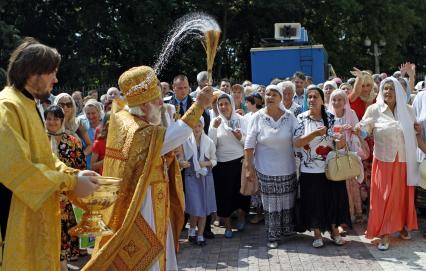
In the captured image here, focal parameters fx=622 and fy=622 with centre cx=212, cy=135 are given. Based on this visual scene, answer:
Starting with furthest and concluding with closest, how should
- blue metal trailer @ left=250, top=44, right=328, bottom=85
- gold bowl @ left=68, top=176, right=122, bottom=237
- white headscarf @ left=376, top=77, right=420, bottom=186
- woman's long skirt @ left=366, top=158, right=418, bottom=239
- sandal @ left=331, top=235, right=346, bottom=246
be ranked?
1. blue metal trailer @ left=250, top=44, right=328, bottom=85
2. sandal @ left=331, top=235, right=346, bottom=246
3. woman's long skirt @ left=366, top=158, right=418, bottom=239
4. white headscarf @ left=376, top=77, right=420, bottom=186
5. gold bowl @ left=68, top=176, right=122, bottom=237

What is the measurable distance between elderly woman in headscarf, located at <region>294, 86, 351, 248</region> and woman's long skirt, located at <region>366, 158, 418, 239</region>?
13.7 inches

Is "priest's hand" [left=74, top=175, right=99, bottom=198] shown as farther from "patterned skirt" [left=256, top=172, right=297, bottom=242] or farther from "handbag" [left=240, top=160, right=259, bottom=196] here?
"handbag" [left=240, top=160, right=259, bottom=196]

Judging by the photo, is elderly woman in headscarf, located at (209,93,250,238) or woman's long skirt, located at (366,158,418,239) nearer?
woman's long skirt, located at (366,158,418,239)

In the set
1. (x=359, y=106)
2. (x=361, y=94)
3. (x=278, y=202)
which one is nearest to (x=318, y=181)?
(x=278, y=202)

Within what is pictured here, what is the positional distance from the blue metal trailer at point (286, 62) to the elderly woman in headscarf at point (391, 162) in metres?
10.1

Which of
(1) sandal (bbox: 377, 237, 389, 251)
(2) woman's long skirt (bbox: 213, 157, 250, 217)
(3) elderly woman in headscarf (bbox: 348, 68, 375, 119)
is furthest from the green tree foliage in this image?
(1) sandal (bbox: 377, 237, 389, 251)

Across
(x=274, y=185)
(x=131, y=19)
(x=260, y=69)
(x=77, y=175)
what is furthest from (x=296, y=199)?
(x=131, y=19)

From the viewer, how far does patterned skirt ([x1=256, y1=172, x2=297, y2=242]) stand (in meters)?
7.65

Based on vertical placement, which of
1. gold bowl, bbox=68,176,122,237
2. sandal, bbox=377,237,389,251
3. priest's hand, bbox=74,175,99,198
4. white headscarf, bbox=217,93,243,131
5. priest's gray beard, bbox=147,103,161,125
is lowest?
sandal, bbox=377,237,389,251

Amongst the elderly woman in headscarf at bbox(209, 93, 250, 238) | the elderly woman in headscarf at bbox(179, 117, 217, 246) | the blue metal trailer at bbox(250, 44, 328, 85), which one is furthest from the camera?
the blue metal trailer at bbox(250, 44, 328, 85)

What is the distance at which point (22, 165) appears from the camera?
128 inches

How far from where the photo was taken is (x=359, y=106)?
8984mm

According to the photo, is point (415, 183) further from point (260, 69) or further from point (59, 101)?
point (260, 69)

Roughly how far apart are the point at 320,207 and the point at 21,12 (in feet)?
67.2
